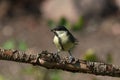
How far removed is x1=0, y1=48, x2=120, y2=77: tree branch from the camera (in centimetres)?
260

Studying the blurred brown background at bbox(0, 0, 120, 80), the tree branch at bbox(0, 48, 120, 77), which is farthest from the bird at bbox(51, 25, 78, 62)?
the blurred brown background at bbox(0, 0, 120, 80)

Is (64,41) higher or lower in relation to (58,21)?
lower

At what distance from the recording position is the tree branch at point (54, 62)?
8.52ft

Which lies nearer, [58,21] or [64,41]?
[64,41]

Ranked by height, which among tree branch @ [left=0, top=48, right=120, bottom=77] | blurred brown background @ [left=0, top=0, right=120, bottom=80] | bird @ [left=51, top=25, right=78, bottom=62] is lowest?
tree branch @ [left=0, top=48, right=120, bottom=77]

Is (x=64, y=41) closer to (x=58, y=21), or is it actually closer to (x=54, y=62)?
(x=54, y=62)

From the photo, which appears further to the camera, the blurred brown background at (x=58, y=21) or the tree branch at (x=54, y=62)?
the blurred brown background at (x=58, y=21)

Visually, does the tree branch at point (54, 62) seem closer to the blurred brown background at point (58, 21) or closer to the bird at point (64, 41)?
the bird at point (64, 41)

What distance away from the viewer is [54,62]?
260 centimetres

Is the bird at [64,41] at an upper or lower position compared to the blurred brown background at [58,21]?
lower

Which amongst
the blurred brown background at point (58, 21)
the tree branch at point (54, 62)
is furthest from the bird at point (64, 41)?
the blurred brown background at point (58, 21)

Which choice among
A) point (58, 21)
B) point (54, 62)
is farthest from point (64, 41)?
point (58, 21)

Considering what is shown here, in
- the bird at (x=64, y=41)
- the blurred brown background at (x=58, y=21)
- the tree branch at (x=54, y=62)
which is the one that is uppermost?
the blurred brown background at (x=58, y=21)

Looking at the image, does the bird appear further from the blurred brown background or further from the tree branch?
the blurred brown background
